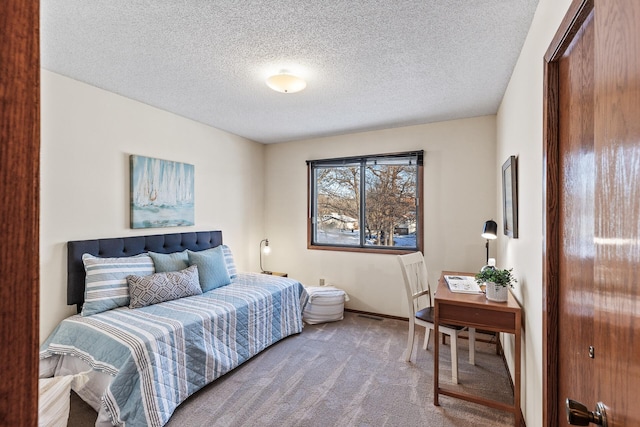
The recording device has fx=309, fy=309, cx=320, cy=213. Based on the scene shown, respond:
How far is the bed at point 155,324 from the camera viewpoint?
78.4 inches

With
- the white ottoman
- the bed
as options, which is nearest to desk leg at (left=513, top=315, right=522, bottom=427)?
the bed

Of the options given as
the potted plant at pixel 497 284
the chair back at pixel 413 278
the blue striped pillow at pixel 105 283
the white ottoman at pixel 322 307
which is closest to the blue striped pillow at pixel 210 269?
the blue striped pillow at pixel 105 283

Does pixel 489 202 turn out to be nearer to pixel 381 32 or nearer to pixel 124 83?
pixel 381 32

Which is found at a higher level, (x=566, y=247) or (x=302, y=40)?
(x=302, y=40)

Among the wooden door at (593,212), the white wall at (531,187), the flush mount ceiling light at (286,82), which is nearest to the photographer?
the wooden door at (593,212)

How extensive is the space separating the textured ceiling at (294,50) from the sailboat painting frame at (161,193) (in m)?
0.65

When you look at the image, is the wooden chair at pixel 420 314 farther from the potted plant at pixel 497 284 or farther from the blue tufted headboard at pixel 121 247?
the blue tufted headboard at pixel 121 247

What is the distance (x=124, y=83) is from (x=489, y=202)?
3849 mm

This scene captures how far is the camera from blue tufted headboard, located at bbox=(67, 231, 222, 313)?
101 inches

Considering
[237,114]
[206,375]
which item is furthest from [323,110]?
[206,375]

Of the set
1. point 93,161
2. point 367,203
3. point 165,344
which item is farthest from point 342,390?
point 93,161

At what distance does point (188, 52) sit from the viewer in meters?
2.16

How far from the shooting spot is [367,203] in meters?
4.26

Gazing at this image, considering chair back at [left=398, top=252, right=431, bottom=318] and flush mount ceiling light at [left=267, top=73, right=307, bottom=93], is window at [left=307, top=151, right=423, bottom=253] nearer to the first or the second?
chair back at [left=398, top=252, right=431, bottom=318]
